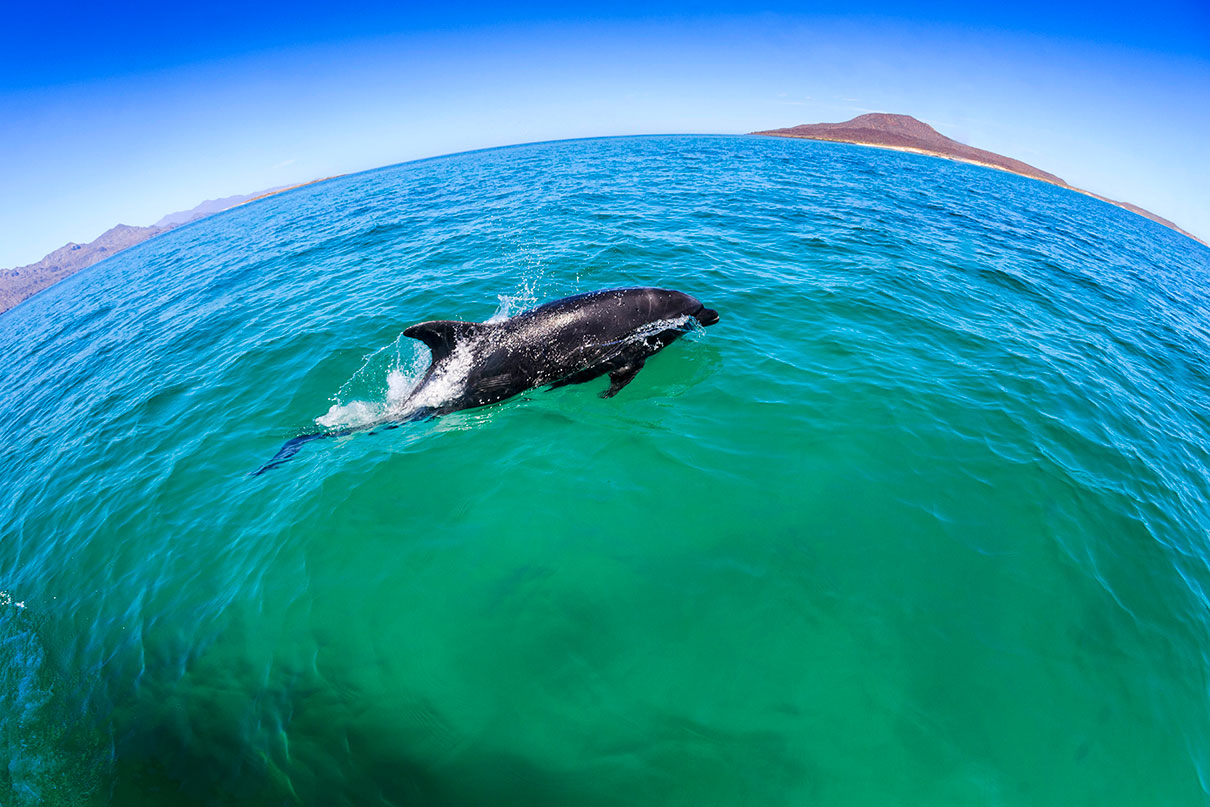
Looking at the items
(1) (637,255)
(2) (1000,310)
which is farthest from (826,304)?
(1) (637,255)

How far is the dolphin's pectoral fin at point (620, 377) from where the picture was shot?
858cm

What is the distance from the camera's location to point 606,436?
7699 mm

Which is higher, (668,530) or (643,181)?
(643,181)

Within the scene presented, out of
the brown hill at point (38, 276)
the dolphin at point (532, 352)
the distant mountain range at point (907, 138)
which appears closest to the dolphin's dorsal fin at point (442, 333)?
the dolphin at point (532, 352)

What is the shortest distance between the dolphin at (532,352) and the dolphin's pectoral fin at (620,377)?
2 cm

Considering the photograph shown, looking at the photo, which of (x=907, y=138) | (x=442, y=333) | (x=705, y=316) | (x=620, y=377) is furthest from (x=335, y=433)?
(x=907, y=138)

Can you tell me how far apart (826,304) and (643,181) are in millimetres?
26534

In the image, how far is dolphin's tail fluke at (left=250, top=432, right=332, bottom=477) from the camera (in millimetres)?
7980

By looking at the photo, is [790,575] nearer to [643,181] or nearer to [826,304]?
[826,304]

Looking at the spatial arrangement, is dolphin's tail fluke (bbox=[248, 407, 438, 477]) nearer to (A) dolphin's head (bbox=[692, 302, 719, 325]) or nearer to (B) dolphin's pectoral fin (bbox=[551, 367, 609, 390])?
(B) dolphin's pectoral fin (bbox=[551, 367, 609, 390])

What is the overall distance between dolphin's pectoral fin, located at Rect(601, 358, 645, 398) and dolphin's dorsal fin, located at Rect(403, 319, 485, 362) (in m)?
2.63

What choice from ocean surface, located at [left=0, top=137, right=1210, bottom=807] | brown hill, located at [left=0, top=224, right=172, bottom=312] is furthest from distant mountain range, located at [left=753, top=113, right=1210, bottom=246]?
brown hill, located at [left=0, top=224, right=172, bottom=312]

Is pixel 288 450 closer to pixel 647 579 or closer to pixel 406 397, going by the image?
pixel 406 397

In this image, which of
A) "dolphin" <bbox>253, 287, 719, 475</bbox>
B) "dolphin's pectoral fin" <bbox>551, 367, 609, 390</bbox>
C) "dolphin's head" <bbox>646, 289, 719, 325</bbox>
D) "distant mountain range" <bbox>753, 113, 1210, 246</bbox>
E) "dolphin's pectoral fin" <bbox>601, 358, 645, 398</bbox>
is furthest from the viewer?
"distant mountain range" <bbox>753, 113, 1210, 246</bbox>
